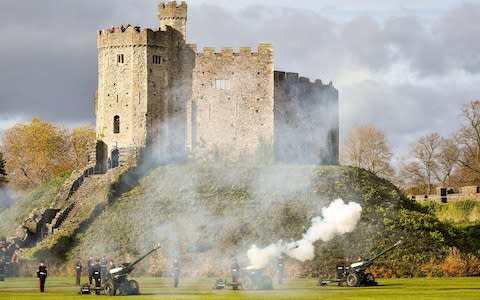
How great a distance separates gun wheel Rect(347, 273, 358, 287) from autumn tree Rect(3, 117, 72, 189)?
2512 inches

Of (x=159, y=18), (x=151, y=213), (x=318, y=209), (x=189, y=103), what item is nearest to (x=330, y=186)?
(x=318, y=209)

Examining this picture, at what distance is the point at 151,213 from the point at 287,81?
18852mm

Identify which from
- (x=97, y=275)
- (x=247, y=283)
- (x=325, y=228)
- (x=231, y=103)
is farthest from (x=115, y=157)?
(x=247, y=283)

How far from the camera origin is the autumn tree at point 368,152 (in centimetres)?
12769

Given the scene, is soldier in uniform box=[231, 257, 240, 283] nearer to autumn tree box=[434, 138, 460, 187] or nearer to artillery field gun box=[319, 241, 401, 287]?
artillery field gun box=[319, 241, 401, 287]

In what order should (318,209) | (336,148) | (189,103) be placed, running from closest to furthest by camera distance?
1. (318,209)
2. (189,103)
3. (336,148)

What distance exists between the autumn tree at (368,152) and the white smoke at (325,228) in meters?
53.4

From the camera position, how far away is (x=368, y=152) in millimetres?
128750

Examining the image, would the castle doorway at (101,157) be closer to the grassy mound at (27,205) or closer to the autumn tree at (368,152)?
the grassy mound at (27,205)

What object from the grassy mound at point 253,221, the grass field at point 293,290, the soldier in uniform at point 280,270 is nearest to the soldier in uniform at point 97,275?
the grass field at point 293,290

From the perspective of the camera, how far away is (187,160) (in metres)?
90.3

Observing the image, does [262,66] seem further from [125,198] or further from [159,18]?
[125,198]

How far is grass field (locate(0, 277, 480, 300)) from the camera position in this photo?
5028cm

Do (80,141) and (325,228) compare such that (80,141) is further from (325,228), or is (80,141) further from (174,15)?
(325,228)
